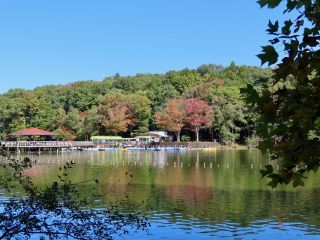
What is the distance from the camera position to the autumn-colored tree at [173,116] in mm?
64500

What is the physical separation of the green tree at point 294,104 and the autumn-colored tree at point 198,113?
61137 millimetres

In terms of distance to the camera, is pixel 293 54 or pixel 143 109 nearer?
pixel 293 54

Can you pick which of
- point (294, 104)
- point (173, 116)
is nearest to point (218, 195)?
point (294, 104)

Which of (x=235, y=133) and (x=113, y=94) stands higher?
(x=113, y=94)

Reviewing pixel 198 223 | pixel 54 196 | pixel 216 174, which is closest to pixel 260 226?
pixel 198 223

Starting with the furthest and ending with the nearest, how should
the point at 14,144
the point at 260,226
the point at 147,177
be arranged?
the point at 14,144 → the point at 147,177 → the point at 260,226

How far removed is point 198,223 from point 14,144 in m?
47.3

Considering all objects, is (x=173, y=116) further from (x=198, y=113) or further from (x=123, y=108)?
(x=123, y=108)

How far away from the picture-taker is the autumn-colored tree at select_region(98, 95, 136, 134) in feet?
220

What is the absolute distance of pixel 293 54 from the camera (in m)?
1.90

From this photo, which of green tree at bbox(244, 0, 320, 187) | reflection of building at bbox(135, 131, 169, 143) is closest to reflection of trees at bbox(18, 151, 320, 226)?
green tree at bbox(244, 0, 320, 187)

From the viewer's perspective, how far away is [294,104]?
1854mm

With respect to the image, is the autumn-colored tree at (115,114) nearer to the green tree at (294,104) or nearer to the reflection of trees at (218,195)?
the reflection of trees at (218,195)

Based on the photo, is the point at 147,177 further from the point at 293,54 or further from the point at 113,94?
the point at 113,94
